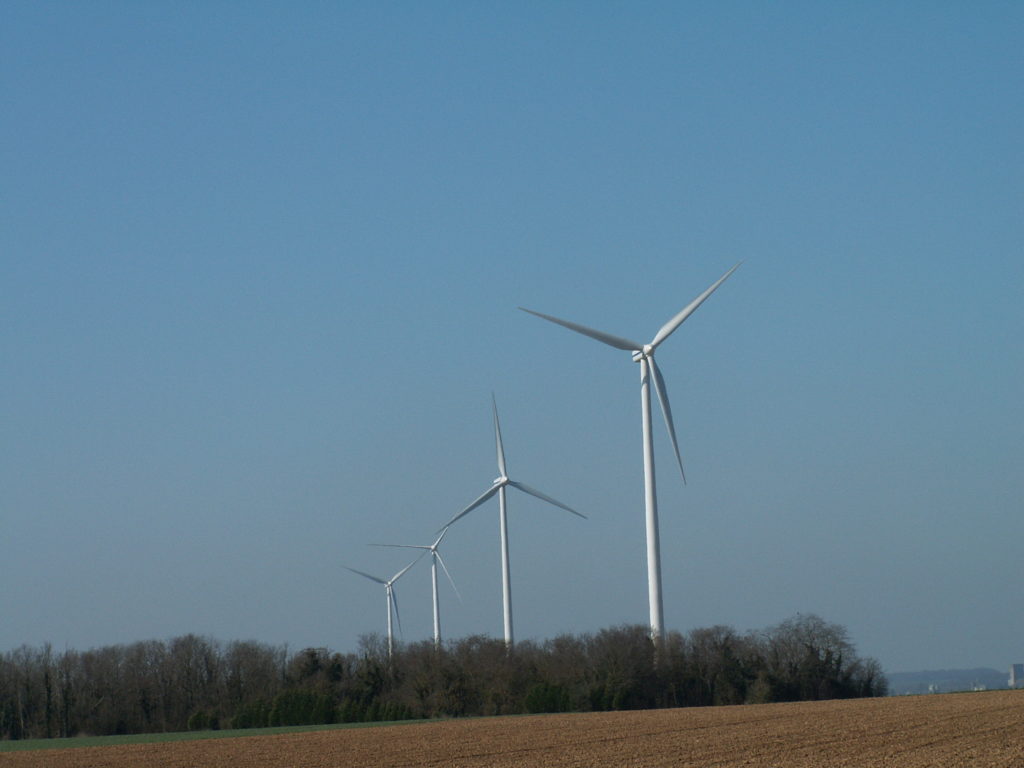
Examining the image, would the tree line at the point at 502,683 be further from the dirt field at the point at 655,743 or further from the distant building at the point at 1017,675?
the distant building at the point at 1017,675

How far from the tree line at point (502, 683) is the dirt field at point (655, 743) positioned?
15.7 m

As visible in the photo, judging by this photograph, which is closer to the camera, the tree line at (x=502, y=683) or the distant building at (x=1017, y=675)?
the tree line at (x=502, y=683)

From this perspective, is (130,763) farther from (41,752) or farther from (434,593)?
(434,593)

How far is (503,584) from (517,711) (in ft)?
53.6

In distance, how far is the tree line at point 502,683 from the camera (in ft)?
245

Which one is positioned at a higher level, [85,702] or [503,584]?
[503,584]

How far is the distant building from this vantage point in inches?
4028

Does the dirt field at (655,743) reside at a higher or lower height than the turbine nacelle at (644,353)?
lower

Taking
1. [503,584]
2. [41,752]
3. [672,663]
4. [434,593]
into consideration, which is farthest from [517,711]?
[434,593]

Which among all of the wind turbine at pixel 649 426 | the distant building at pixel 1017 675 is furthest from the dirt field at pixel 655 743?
the distant building at pixel 1017 675

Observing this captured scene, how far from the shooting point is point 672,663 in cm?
7638

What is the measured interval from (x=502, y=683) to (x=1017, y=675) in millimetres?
53643

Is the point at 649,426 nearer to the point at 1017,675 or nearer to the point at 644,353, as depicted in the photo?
the point at 644,353

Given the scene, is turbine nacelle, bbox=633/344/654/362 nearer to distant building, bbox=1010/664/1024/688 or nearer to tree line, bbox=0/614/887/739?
tree line, bbox=0/614/887/739
